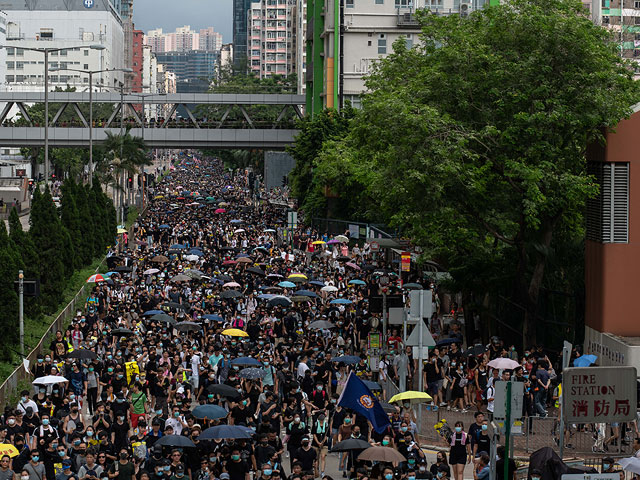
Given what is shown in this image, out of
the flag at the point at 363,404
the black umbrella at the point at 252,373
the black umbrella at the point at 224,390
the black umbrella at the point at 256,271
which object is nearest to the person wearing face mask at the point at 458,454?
the flag at the point at 363,404

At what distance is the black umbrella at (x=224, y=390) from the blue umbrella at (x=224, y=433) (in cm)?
333

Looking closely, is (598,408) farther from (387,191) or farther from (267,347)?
(387,191)

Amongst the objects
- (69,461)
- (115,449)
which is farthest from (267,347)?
(69,461)

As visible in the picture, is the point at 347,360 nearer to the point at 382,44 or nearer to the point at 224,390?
the point at 224,390

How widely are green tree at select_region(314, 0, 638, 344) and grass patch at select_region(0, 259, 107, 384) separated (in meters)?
10.1

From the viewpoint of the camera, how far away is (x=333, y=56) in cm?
8200

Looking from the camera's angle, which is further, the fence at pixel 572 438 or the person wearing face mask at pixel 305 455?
the fence at pixel 572 438

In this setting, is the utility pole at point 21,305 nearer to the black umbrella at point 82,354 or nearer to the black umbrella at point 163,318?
the black umbrella at point 163,318

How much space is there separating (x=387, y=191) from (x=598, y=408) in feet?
51.4

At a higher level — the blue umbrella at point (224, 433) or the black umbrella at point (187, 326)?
the black umbrella at point (187, 326)

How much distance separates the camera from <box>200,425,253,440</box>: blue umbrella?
1798cm

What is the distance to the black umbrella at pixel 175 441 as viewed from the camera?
17625mm

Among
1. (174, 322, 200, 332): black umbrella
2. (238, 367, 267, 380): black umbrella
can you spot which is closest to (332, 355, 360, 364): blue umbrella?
(238, 367, 267, 380): black umbrella

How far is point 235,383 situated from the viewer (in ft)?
75.4
